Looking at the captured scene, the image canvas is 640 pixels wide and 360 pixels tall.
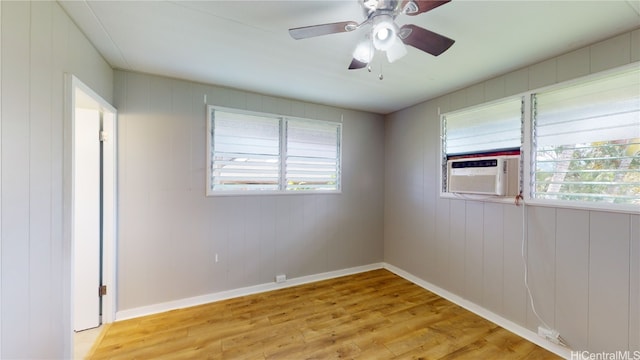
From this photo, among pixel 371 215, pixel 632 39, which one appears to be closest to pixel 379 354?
pixel 371 215

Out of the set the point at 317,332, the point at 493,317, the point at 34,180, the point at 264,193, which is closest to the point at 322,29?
the point at 34,180

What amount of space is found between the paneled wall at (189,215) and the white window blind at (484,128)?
5.16ft

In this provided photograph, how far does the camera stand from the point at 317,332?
2297 millimetres

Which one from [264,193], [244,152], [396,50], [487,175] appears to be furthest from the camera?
[264,193]

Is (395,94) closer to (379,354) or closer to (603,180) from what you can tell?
(603,180)

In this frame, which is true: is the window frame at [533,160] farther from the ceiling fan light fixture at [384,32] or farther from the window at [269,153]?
the window at [269,153]

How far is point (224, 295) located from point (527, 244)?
316cm

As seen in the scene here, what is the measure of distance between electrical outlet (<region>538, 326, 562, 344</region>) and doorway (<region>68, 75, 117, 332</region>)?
390cm

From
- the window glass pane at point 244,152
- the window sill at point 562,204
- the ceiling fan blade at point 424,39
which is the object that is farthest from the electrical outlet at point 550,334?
the window glass pane at point 244,152

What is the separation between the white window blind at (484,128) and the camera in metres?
2.43

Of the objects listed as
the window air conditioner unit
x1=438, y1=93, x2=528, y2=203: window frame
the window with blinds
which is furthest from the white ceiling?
the window air conditioner unit

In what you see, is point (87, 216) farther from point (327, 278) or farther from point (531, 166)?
point (531, 166)

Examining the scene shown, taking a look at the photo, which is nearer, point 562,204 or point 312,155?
point 562,204

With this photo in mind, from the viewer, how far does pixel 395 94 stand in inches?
121
